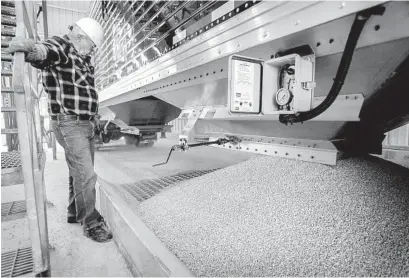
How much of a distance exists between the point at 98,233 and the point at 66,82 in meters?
1.00

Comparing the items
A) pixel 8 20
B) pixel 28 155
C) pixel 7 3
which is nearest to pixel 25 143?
pixel 28 155

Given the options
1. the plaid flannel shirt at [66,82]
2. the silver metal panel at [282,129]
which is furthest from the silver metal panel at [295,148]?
the plaid flannel shirt at [66,82]

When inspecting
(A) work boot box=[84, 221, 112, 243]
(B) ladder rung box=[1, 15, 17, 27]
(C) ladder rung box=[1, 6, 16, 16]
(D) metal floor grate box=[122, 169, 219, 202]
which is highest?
(C) ladder rung box=[1, 6, 16, 16]

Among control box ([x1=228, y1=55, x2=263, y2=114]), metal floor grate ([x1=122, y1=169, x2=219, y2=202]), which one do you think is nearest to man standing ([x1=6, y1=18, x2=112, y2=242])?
metal floor grate ([x1=122, y1=169, x2=219, y2=202])

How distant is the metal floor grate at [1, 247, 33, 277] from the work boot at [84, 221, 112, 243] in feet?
1.06

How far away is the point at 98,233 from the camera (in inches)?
63.1

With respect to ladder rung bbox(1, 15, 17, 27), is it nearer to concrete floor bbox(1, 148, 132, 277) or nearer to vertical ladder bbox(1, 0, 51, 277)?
vertical ladder bbox(1, 0, 51, 277)

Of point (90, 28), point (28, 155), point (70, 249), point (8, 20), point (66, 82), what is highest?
point (8, 20)

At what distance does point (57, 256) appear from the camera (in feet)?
4.62

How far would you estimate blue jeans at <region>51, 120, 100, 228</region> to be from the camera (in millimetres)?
1606

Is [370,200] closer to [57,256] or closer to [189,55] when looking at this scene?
[189,55]

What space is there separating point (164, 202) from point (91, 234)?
52 cm

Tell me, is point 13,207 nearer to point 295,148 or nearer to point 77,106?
point 77,106

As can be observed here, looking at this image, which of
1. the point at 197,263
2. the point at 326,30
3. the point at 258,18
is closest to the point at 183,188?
the point at 197,263
